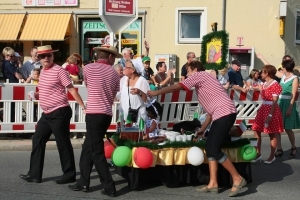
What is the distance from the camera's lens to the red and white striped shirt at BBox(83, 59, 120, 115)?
23.4 feet

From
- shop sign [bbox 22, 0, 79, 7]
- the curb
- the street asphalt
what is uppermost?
shop sign [bbox 22, 0, 79, 7]

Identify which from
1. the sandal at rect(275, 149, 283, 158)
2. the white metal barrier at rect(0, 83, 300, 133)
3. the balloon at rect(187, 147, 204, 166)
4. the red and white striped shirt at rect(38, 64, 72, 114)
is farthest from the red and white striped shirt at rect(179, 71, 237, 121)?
the white metal barrier at rect(0, 83, 300, 133)

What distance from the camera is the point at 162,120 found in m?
12.9

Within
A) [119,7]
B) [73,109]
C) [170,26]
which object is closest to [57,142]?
[73,109]

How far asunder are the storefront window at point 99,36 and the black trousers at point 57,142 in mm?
12592

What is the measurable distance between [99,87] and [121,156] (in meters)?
0.91

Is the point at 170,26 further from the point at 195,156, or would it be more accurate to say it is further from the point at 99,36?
the point at 195,156

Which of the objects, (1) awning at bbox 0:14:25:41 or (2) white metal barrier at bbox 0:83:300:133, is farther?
(1) awning at bbox 0:14:25:41

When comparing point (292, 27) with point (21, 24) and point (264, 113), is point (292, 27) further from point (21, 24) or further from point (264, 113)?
point (264, 113)

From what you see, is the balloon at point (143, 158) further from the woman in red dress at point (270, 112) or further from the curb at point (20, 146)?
the curb at point (20, 146)

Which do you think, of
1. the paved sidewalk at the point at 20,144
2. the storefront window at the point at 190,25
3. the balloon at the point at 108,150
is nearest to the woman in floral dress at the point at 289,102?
the balloon at the point at 108,150

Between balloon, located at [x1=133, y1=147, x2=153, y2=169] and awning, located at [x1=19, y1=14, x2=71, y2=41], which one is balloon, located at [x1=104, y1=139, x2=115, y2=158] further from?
awning, located at [x1=19, y1=14, x2=71, y2=41]

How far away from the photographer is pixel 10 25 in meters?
20.2

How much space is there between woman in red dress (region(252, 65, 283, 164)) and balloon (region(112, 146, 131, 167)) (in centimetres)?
290
